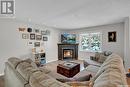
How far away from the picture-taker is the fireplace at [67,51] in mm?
7289

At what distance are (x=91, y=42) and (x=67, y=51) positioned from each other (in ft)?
5.70

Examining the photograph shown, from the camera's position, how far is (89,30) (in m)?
6.71

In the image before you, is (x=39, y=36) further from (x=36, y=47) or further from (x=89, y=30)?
(x=89, y=30)

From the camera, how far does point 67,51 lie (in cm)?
737

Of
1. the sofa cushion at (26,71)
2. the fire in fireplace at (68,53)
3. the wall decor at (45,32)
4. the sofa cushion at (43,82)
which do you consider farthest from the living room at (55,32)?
the sofa cushion at (43,82)

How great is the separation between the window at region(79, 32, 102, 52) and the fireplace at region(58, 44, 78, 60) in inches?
19.6

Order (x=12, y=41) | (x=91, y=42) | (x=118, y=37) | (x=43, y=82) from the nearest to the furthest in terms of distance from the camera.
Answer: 1. (x=43, y=82)
2. (x=12, y=41)
3. (x=118, y=37)
4. (x=91, y=42)

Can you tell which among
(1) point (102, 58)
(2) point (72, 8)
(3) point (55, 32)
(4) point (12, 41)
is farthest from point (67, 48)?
(2) point (72, 8)

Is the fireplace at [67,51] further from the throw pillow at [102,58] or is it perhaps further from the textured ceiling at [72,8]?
the textured ceiling at [72,8]

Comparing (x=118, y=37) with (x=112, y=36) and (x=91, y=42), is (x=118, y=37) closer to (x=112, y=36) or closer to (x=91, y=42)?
(x=112, y=36)

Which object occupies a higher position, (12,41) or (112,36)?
(112,36)

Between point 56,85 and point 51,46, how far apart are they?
19.1ft

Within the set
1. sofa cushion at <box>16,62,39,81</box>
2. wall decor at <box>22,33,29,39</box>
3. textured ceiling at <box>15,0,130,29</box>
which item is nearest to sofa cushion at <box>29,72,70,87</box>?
sofa cushion at <box>16,62,39,81</box>

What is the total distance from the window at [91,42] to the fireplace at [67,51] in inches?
19.6
